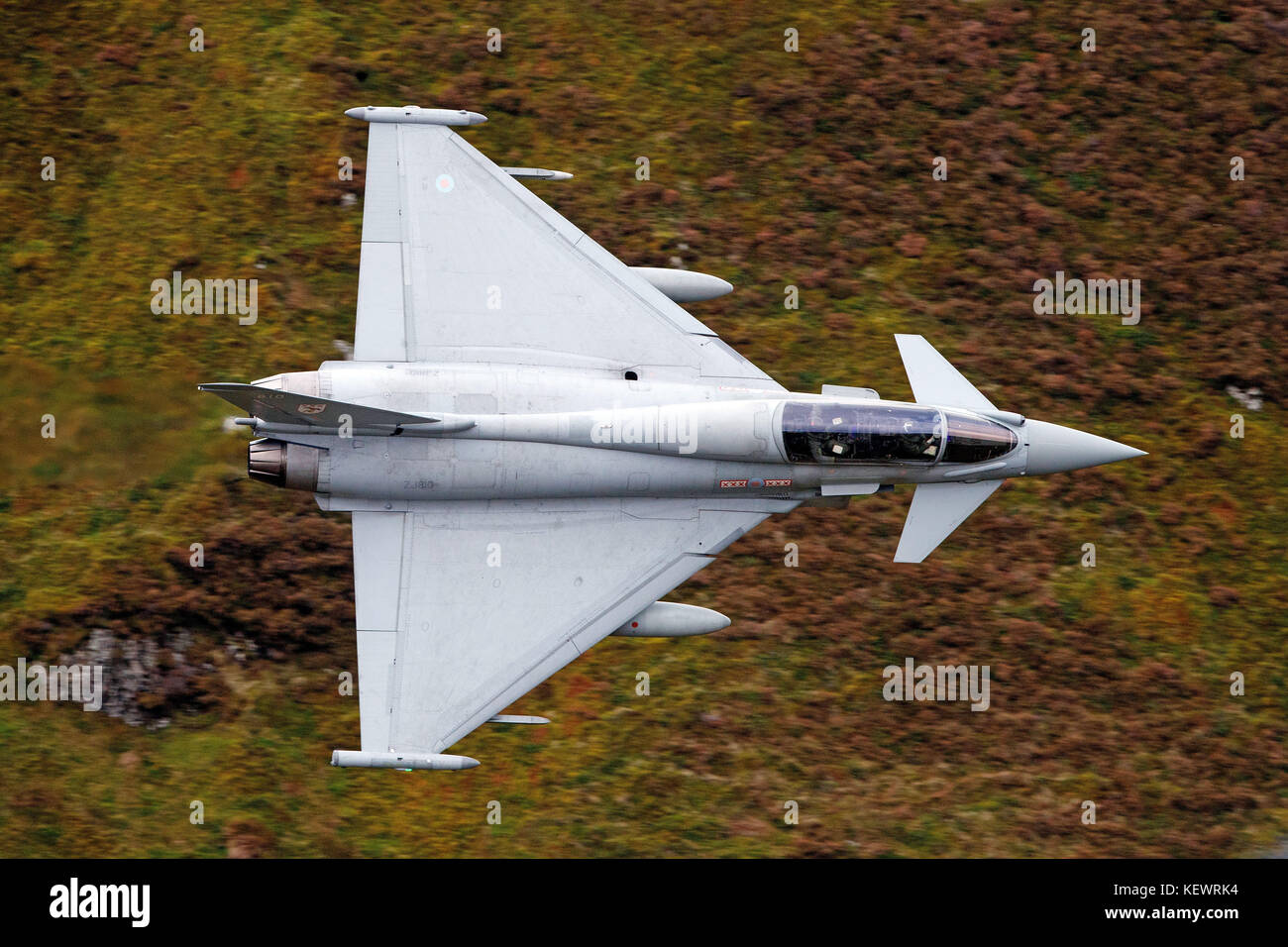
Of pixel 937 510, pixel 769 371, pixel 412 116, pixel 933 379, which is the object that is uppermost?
pixel 412 116

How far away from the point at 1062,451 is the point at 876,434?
2.27 meters

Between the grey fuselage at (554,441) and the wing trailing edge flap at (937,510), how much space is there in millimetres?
359

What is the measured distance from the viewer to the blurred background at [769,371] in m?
19.4

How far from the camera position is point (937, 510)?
699 inches

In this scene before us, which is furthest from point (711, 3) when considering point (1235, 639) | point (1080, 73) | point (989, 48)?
point (1235, 639)

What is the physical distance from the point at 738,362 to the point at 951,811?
254 inches

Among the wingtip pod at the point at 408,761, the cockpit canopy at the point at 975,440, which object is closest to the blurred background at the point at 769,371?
the wingtip pod at the point at 408,761

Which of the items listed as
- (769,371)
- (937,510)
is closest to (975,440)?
(937,510)

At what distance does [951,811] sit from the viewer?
19.5 metres

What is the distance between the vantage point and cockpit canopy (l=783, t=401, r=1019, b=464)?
17.1 m

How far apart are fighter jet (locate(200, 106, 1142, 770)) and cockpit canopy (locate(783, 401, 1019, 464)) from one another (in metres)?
0.02

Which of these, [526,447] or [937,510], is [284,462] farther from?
[937,510]

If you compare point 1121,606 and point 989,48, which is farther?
point 989,48

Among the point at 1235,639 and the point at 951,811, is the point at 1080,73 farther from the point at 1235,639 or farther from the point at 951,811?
the point at 951,811
